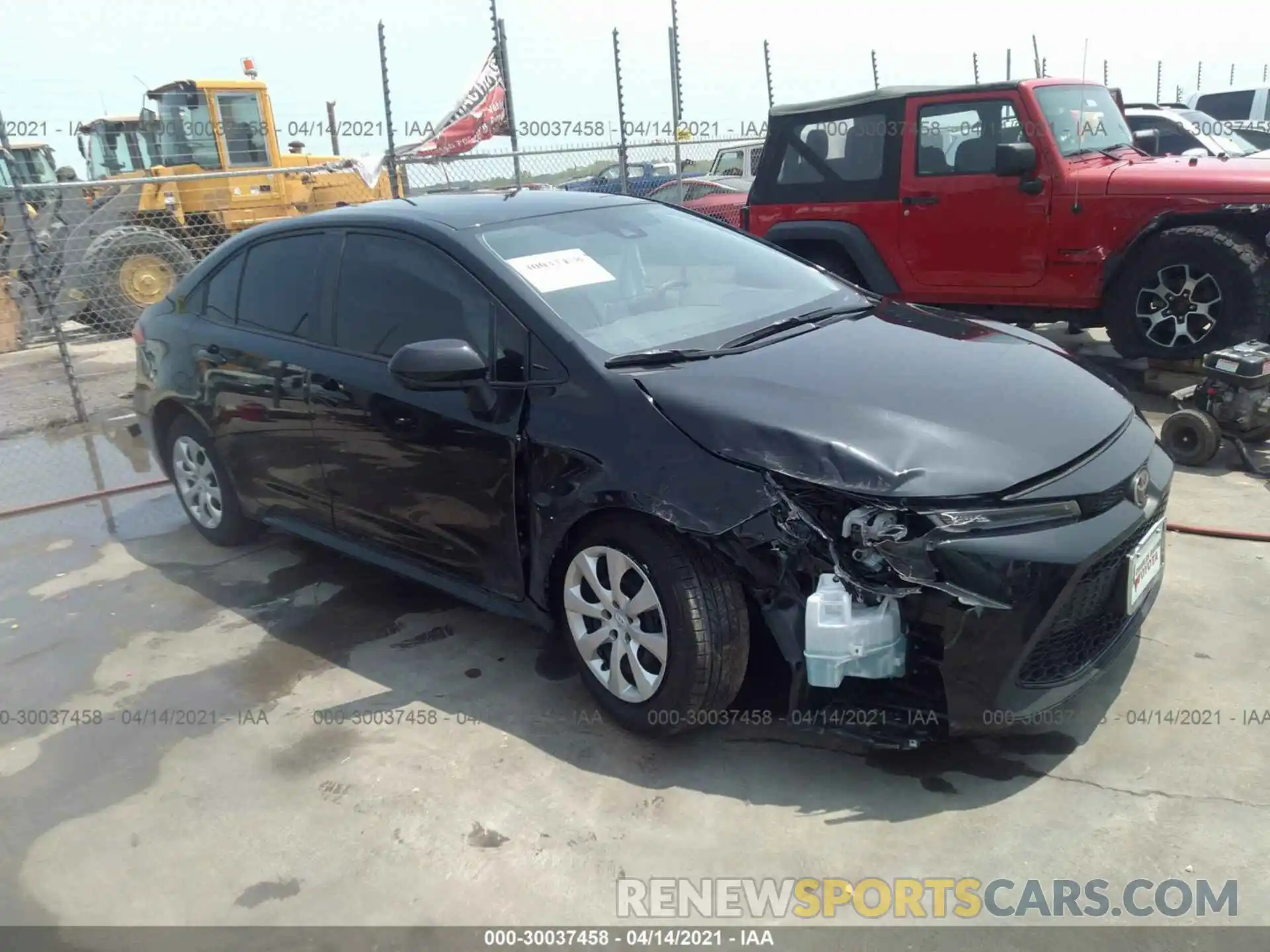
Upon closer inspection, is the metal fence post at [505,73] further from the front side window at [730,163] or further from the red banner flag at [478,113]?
the front side window at [730,163]

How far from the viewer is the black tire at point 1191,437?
4973 mm

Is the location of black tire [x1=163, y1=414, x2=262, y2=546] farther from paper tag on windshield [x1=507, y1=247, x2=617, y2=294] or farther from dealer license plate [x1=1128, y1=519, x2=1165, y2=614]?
dealer license plate [x1=1128, y1=519, x2=1165, y2=614]

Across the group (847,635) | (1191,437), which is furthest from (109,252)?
(847,635)

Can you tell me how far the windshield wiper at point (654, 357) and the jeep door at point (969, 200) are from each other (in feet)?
14.6

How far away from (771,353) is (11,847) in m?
2.71

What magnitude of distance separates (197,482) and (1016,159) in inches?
211

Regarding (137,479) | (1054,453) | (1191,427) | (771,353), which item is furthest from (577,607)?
(137,479)

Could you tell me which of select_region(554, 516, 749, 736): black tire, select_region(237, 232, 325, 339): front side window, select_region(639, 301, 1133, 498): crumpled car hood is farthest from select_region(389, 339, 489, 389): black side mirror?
select_region(237, 232, 325, 339): front side window

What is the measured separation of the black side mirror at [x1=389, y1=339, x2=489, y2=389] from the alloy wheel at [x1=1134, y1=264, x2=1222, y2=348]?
4880 millimetres

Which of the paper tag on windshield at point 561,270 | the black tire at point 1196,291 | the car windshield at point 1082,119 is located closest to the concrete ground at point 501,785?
the paper tag on windshield at point 561,270

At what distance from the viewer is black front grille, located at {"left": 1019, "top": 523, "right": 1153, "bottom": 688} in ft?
8.59

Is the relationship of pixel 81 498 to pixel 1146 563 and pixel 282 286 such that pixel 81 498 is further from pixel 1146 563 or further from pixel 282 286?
pixel 1146 563

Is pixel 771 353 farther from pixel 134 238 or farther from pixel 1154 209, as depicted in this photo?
pixel 134 238

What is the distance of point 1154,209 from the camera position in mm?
6207
